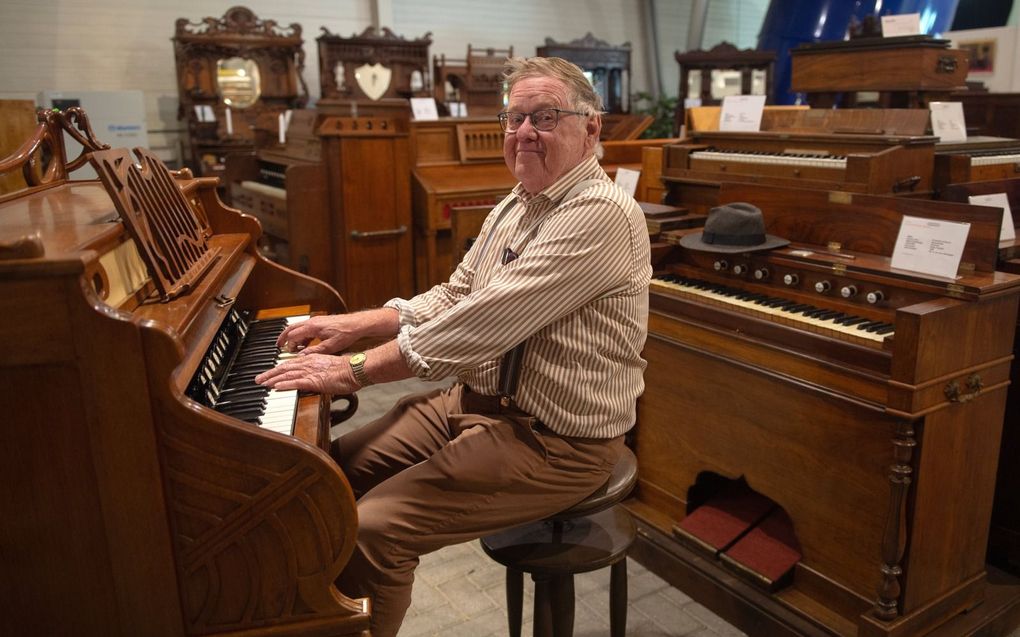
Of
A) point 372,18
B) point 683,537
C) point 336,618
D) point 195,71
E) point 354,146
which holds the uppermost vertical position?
point 372,18

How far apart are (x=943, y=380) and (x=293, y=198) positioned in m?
4.35

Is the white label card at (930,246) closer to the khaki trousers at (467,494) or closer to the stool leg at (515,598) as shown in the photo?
the khaki trousers at (467,494)

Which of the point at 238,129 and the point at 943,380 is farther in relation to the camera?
the point at 238,129

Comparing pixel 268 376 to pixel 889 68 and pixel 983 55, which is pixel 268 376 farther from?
pixel 983 55

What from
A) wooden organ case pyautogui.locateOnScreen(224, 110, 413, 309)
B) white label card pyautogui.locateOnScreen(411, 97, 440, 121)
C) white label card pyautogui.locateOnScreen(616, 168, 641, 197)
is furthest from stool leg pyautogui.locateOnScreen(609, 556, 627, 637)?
white label card pyautogui.locateOnScreen(411, 97, 440, 121)

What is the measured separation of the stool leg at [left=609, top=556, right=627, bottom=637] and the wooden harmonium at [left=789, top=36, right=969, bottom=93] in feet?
8.90

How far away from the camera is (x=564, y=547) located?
2.00 m

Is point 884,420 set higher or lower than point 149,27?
lower

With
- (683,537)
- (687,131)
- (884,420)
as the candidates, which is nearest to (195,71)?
(687,131)

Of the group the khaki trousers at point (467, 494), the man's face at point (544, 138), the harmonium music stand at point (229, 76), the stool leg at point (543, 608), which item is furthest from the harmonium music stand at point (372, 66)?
the stool leg at point (543, 608)

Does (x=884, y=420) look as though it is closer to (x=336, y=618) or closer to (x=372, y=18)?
(x=336, y=618)

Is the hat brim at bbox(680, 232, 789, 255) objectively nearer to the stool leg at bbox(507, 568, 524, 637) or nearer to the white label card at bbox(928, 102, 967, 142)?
the white label card at bbox(928, 102, 967, 142)

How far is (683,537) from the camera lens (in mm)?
3000

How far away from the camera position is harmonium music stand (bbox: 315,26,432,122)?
8594mm
